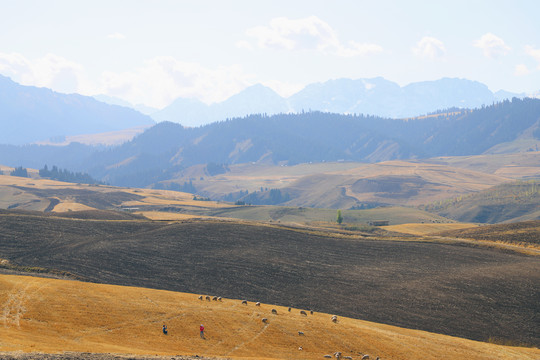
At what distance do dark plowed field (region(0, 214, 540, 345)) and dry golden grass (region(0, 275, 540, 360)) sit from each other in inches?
468

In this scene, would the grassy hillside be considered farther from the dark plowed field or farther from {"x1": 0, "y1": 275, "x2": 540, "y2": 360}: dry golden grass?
{"x1": 0, "y1": 275, "x2": 540, "y2": 360}: dry golden grass

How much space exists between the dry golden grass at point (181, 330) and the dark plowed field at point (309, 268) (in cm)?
1188

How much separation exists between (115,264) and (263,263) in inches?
1115

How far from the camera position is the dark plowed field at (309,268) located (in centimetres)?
8275

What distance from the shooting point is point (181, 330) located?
58.7m

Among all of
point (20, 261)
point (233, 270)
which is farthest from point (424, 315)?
point (20, 261)

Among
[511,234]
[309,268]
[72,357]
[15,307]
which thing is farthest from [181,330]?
[511,234]

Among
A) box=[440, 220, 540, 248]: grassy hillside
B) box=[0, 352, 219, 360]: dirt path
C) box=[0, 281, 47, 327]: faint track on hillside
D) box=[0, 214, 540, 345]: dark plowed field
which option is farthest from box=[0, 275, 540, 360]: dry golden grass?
box=[440, 220, 540, 248]: grassy hillside

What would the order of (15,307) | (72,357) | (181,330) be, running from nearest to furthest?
1. (72,357)
2. (181,330)
3. (15,307)

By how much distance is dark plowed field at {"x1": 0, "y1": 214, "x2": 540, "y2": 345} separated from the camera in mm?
82750

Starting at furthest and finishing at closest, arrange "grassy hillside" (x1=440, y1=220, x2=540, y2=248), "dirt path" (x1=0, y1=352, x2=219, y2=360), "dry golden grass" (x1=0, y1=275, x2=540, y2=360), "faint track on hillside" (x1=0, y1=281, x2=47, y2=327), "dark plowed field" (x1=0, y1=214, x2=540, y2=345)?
"grassy hillside" (x1=440, y1=220, x2=540, y2=248)
"dark plowed field" (x1=0, y1=214, x2=540, y2=345)
"faint track on hillside" (x1=0, y1=281, x2=47, y2=327)
"dry golden grass" (x1=0, y1=275, x2=540, y2=360)
"dirt path" (x1=0, y1=352, x2=219, y2=360)

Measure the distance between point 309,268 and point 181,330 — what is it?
47535mm

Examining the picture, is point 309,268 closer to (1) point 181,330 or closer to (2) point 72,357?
(1) point 181,330

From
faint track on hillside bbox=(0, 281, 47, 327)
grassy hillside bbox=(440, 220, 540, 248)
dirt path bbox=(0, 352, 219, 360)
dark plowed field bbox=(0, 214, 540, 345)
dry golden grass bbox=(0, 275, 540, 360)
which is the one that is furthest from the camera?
grassy hillside bbox=(440, 220, 540, 248)
